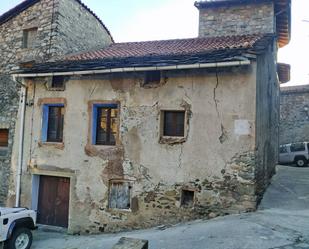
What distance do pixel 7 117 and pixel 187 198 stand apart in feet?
25.3

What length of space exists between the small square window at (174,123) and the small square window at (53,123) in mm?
3521

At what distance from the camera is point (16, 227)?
7492 millimetres

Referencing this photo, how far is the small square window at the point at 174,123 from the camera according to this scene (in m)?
8.95

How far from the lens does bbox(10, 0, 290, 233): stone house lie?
27.0ft

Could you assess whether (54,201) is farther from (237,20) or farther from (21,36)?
(237,20)

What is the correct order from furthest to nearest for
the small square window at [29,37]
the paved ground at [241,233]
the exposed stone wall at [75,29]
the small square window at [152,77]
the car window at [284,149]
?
the car window at [284,149] < the small square window at [29,37] < the exposed stone wall at [75,29] < the small square window at [152,77] < the paved ground at [241,233]

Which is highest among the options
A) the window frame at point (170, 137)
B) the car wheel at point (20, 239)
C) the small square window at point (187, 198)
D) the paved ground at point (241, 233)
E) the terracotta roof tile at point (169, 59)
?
the terracotta roof tile at point (169, 59)

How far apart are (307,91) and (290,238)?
16.7 m

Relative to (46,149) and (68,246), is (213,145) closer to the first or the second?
(68,246)

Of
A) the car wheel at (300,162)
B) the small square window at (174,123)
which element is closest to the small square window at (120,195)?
the small square window at (174,123)

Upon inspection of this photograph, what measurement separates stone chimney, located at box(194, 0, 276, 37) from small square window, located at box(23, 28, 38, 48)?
6.83 meters

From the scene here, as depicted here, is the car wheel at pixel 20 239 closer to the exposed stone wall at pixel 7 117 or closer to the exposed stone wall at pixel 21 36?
the exposed stone wall at pixel 7 117

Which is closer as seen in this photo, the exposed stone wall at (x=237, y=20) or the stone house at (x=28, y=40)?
the stone house at (x=28, y=40)

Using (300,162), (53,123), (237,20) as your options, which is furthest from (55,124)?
(300,162)
